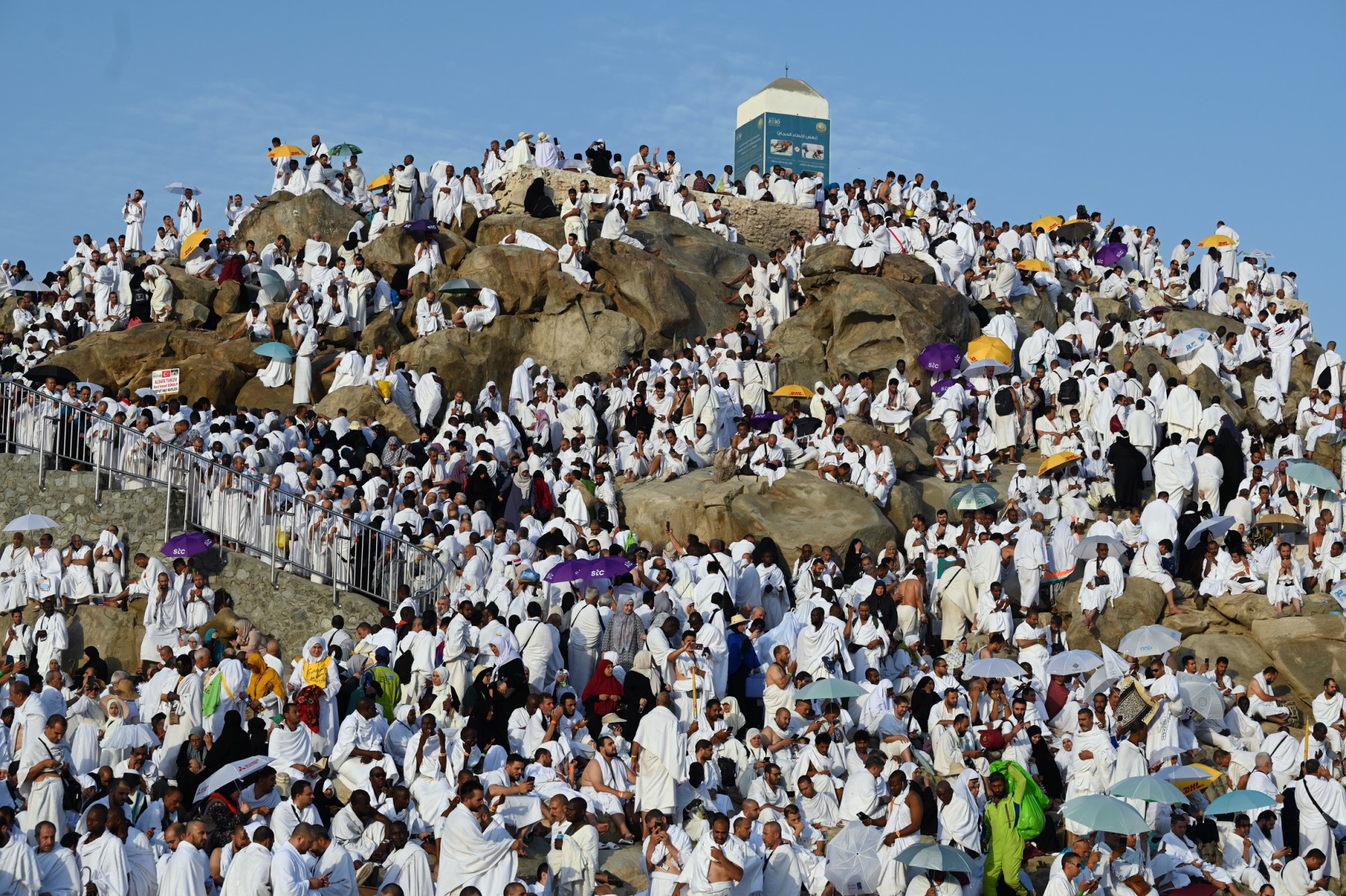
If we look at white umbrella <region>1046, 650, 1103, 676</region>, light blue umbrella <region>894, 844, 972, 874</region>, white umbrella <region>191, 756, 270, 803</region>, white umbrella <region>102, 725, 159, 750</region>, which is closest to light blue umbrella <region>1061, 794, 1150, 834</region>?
light blue umbrella <region>894, 844, 972, 874</region>

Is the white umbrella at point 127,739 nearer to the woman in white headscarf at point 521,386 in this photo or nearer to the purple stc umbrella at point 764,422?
the purple stc umbrella at point 764,422

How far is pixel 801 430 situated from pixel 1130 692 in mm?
8248

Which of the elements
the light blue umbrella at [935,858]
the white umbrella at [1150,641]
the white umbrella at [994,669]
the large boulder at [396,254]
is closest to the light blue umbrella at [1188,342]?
the white umbrella at [1150,641]

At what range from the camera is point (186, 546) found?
20.8 meters

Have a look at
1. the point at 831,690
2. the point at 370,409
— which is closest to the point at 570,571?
the point at 831,690

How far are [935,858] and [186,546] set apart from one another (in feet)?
35.4

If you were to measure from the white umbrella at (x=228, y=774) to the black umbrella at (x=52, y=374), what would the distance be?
12959 millimetres

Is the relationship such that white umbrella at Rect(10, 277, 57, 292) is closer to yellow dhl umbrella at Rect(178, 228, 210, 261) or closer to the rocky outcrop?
yellow dhl umbrella at Rect(178, 228, 210, 261)

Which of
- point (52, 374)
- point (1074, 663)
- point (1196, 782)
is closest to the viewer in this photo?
point (1196, 782)

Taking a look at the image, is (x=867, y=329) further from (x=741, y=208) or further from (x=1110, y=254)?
(x=1110, y=254)

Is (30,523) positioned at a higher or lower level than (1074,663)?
higher

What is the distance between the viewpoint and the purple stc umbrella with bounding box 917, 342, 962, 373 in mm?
27422

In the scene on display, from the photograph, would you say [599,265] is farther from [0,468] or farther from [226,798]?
[226,798]

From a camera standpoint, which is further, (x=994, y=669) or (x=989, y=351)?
(x=989, y=351)
